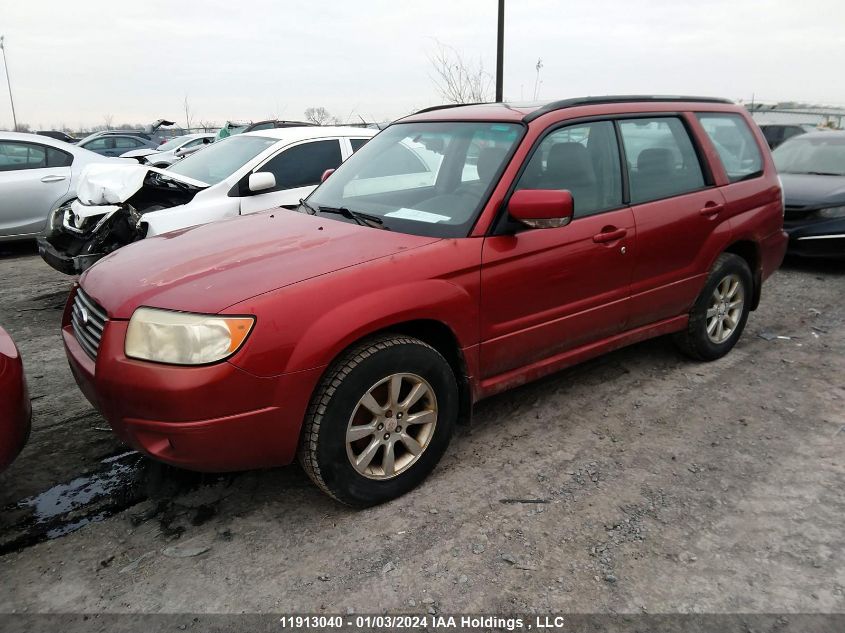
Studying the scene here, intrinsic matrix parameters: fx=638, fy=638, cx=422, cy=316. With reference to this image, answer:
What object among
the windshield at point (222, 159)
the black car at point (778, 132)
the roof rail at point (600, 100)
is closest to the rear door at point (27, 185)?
the windshield at point (222, 159)

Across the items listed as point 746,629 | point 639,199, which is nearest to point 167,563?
point 746,629

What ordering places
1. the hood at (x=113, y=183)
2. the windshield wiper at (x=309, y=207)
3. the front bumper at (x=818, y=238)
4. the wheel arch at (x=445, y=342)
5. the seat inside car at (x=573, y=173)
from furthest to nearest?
the front bumper at (x=818, y=238)
the hood at (x=113, y=183)
the windshield wiper at (x=309, y=207)
the seat inside car at (x=573, y=173)
the wheel arch at (x=445, y=342)

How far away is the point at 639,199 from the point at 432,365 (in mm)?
1730

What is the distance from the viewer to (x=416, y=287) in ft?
9.08

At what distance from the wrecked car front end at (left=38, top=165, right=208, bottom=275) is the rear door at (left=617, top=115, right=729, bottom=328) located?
13.0ft

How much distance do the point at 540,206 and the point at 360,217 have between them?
0.96 metres

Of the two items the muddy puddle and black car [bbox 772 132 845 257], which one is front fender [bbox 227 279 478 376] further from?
black car [bbox 772 132 845 257]

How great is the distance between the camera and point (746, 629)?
218 centimetres

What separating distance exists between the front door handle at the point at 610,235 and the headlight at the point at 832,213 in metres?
4.70

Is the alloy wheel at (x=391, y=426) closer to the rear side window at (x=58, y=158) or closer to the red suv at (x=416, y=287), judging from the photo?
the red suv at (x=416, y=287)

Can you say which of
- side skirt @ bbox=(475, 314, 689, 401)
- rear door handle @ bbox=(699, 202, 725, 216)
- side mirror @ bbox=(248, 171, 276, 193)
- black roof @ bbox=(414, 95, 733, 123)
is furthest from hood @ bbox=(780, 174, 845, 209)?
side mirror @ bbox=(248, 171, 276, 193)

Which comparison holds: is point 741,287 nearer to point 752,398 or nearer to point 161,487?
point 752,398

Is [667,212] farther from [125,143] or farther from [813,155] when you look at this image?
[125,143]

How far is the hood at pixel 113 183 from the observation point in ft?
18.7
